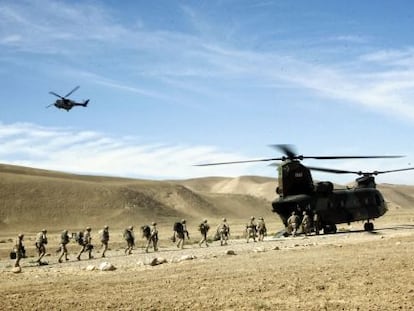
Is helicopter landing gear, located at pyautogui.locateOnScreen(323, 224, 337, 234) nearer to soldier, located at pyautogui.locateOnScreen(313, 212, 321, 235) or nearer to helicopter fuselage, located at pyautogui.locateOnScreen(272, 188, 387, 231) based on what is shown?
helicopter fuselage, located at pyautogui.locateOnScreen(272, 188, 387, 231)

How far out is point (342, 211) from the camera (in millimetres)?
31344

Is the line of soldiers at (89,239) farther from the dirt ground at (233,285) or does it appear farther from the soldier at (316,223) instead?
the dirt ground at (233,285)

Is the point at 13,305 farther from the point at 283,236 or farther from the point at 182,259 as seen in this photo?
the point at 283,236

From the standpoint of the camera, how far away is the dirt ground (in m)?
10.0

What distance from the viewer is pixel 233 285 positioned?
1196cm

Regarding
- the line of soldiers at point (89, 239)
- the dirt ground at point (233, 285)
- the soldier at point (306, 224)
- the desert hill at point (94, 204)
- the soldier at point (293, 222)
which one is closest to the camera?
the dirt ground at point (233, 285)

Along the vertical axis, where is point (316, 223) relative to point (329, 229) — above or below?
above

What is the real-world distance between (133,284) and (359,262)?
6332 mm

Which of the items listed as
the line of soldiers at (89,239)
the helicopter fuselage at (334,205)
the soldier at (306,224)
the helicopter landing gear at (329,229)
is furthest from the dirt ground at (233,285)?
the helicopter landing gear at (329,229)

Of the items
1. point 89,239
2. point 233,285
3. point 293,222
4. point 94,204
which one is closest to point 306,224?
point 293,222

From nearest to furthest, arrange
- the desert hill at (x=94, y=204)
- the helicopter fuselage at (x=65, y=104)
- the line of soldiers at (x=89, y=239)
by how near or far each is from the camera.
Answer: the line of soldiers at (x=89, y=239)
the helicopter fuselage at (x=65, y=104)
the desert hill at (x=94, y=204)

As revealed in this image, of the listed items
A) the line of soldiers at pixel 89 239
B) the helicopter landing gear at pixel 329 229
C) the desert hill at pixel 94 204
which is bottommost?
the line of soldiers at pixel 89 239

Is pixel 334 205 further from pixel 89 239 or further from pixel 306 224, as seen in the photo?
pixel 89 239

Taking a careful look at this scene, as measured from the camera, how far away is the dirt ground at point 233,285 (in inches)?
395
